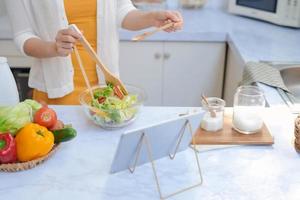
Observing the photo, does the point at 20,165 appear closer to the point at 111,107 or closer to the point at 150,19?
the point at 111,107

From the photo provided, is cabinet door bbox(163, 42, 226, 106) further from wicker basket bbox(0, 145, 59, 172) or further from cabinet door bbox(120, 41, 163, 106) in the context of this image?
wicker basket bbox(0, 145, 59, 172)

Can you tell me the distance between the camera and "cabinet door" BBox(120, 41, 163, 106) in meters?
2.27

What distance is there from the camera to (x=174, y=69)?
7.69 ft

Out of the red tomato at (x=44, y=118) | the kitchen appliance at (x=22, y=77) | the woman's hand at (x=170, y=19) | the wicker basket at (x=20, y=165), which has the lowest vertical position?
the kitchen appliance at (x=22, y=77)

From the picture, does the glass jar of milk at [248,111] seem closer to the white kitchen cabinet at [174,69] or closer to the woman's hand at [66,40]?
the woman's hand at [66,40]

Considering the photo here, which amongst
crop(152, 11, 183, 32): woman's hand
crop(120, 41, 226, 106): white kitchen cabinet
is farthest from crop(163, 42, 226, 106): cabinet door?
crop(152, 11, 183, 32): woman's hand

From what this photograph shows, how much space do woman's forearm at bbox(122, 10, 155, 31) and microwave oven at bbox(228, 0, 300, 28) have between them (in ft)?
3.36

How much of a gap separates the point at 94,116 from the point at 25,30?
17.8 inches

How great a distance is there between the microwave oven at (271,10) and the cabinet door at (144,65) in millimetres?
606

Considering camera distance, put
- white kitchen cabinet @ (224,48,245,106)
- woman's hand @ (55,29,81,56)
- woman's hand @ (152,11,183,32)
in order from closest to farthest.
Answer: woman's hand @ (55,29,81,56)
woman's hand @ (152,11,183,32)
white kitchen cabinet @ (224,48,245,106)

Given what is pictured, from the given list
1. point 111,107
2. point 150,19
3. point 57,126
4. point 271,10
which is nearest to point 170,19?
point 150,19

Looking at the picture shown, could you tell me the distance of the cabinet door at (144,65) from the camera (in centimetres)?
227

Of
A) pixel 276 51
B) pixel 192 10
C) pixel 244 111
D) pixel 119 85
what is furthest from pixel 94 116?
pixel 192 10

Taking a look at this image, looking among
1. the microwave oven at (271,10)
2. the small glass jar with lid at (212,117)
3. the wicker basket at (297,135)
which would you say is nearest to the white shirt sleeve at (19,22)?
the small glass jar with lid at (212,117)
